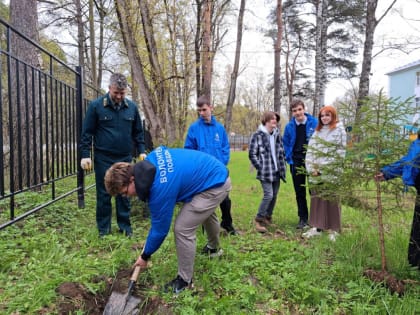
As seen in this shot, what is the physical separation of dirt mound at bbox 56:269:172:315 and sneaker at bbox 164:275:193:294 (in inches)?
5.7

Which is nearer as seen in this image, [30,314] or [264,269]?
[30,314]

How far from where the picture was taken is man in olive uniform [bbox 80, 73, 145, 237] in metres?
3.77

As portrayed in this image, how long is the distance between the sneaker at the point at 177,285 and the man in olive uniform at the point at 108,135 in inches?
53.2

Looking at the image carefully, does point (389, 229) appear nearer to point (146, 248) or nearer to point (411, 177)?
point (411, 177)

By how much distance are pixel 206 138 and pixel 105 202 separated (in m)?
1.44

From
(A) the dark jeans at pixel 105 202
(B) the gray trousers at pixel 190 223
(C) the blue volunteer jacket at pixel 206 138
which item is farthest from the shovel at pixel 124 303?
(C) the blue volunteer jacket at pixel 206 138

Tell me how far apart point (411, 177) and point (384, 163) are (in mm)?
224

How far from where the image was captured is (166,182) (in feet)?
7.77

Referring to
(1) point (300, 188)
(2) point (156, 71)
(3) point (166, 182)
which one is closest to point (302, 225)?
(1) point (300, 188)

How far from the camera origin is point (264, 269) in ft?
10.2

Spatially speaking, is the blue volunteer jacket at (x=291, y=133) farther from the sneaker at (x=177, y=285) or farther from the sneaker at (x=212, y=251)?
the sneaker at (x=177, y=285)

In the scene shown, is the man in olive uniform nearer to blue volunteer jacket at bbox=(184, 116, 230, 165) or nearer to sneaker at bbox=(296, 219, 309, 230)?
blue volunteer jacket at bbox=(184, 116, 230, 165)

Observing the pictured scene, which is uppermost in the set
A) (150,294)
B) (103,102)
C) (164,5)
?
(164,5)

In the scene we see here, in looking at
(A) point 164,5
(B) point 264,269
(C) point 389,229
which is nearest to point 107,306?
(B) point 264,269
